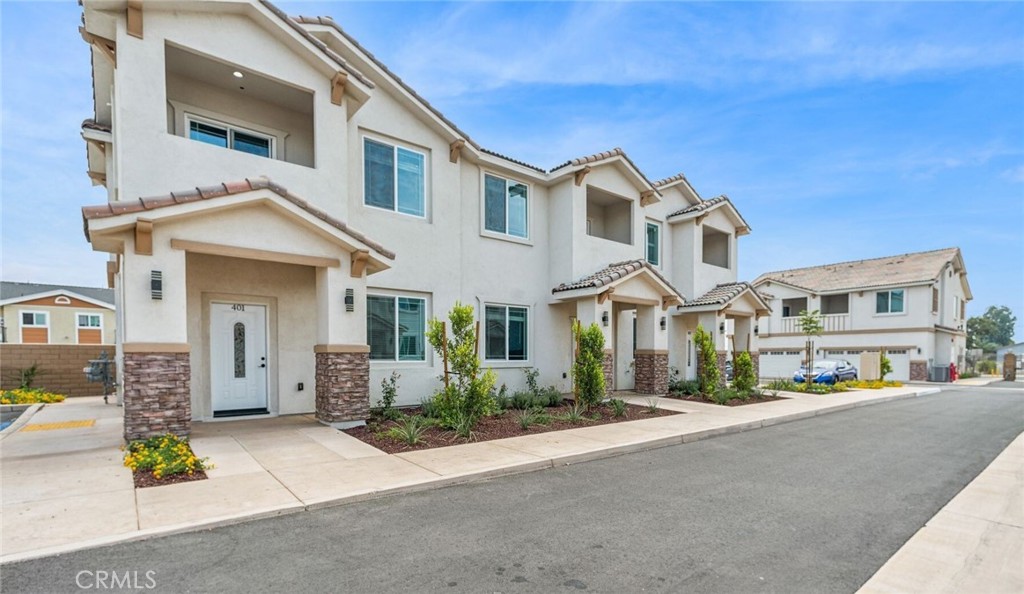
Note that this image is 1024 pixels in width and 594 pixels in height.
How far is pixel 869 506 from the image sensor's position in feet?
18.0

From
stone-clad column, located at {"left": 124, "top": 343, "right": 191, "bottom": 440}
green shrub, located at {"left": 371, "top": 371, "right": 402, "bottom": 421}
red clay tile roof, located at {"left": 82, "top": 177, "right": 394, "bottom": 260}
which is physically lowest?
green shrub, located at {"left": 371, "top": 371, "right": 402, "bottom": 421}

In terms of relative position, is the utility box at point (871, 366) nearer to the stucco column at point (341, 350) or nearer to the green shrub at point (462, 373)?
the green shrub at point (462, 373)

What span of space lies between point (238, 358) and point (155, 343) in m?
2.72

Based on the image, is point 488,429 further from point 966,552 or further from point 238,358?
point 966,552

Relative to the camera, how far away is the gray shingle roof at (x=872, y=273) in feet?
94.8

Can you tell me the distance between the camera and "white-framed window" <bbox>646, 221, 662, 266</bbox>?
18125mm

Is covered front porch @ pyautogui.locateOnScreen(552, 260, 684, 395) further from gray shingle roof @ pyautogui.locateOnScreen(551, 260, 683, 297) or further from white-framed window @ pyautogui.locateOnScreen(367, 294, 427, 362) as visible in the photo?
white-framed window @ pyautogui.locateOnScreen(367, 294, 427, 362)

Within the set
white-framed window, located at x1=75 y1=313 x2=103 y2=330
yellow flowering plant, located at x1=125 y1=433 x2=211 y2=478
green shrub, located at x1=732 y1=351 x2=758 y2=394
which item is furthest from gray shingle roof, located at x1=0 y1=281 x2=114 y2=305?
green shrub, located at x1=732 y1=351 x2=758 y2=394

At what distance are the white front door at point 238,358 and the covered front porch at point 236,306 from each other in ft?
0.07

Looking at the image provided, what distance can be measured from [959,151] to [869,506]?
29916 millimetres

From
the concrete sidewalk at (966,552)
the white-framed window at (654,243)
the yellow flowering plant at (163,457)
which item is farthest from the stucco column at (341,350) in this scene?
the white-framed window at (654,243)

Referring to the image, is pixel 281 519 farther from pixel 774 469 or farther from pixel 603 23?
pixel 603 23

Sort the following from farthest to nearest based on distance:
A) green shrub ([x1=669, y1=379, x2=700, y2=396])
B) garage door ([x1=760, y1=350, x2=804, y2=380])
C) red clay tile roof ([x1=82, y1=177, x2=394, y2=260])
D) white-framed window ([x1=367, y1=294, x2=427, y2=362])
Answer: garage door ([x1=760, y1=350, x2=804, y2=380]) < green shrub ([x1=669, y1=379, x2=700, y2=396]) < white-framed window ([x1=367, y1=294, x2=427, y2=362]) < red clay tile roof ([x1=82, y1=177, x2=394, y2=260])

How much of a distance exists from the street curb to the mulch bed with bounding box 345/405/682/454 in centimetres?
617
